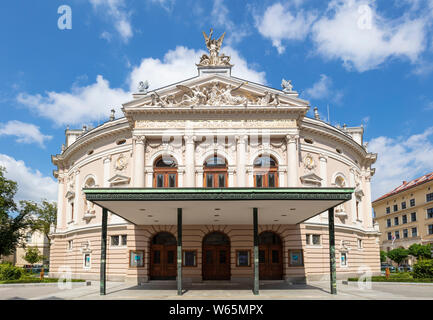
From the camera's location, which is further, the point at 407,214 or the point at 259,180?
the point at 407,214

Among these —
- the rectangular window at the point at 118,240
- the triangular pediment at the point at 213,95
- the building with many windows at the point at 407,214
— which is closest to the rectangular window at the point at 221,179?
the triangular pediment at the point at 213,95

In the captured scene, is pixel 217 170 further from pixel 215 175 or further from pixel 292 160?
pixel 292 160

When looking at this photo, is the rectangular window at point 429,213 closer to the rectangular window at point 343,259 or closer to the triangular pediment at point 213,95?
the rectangular window at point 343,259

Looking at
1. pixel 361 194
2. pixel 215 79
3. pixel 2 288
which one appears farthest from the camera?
pixel 361 194

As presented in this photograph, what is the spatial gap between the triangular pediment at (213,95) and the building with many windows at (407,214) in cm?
5366

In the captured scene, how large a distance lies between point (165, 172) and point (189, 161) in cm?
251

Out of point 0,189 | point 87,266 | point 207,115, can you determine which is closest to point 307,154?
point 207,115

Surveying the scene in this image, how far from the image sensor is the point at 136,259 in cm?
3300

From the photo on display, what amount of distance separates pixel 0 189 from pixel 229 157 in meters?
35.2

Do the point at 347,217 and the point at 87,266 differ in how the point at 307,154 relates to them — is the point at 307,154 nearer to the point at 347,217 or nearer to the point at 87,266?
the point at 347,217

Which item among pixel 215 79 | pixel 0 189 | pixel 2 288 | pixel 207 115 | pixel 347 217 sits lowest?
pixel 2 288

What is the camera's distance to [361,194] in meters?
44.1

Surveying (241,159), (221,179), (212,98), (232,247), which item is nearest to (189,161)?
(221,179)

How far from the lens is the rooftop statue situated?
38.5 metres
